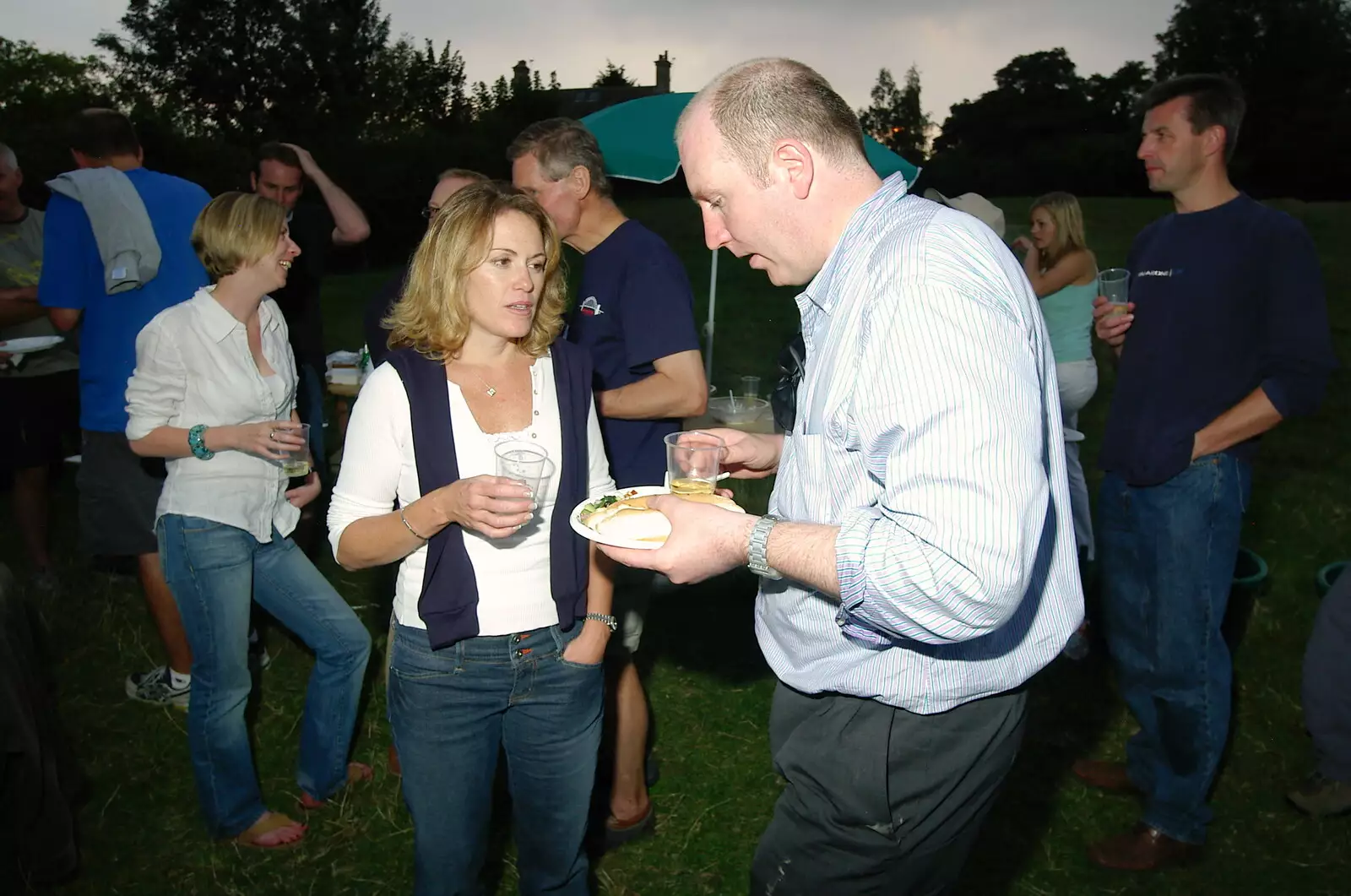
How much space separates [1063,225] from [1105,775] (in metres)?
3.73

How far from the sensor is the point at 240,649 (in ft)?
11.5

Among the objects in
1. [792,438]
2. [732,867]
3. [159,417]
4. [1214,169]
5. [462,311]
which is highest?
[1214,169]

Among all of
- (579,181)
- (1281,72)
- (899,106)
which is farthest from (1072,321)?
(899,106)

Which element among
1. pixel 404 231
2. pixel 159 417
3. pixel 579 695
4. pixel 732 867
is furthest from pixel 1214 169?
pixel 404 231

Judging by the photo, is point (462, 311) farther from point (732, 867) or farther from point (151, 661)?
point (151, 661)

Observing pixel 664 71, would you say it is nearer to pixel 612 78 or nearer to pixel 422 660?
pixel 612 78

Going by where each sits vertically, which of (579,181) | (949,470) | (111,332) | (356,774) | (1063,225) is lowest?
(356,774)

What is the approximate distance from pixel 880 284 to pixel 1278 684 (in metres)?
4.54

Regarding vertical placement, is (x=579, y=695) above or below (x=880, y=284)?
below

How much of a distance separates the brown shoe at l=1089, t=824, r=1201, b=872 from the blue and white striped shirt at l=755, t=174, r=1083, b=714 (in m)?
2.28

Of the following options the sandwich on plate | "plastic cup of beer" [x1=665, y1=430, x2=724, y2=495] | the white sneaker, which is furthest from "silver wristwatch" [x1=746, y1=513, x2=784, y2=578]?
the white sneaker

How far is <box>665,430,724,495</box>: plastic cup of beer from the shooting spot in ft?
7.29

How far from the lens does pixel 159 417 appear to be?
133 inches

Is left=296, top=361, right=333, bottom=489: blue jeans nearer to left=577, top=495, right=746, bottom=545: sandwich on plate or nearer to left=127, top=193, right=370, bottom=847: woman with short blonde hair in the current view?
left=127, top=193, right=370, bottom=847: woman with short blonde hair
